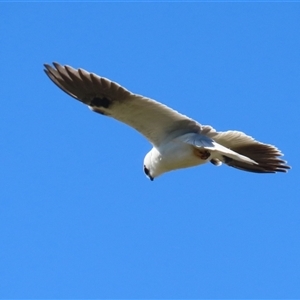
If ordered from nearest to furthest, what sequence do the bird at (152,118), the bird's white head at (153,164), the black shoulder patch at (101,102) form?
the bird at (152,118)
the black shoulder patch at (101,102)
the bird's white head at (153,164)

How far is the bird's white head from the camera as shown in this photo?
13203 millimetres

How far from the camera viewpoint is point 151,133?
42.9 feet

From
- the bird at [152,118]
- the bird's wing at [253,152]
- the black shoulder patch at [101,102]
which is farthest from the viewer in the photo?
the bird's wing at [253,152]

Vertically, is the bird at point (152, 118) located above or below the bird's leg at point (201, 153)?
above

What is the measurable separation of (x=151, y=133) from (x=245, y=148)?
169cm

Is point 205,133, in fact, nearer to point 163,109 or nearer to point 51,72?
point 163,109

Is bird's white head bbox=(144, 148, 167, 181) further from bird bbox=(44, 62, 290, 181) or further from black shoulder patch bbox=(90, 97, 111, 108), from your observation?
black shoulder patch bbox=(90, 97, 111, 108)

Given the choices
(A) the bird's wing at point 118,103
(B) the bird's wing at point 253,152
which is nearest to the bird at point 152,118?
(A) the bird's wing at point 118,103

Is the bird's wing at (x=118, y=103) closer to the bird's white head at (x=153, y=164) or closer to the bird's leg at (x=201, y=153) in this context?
the bird's leg at (x=201, y=153)

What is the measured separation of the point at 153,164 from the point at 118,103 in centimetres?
124

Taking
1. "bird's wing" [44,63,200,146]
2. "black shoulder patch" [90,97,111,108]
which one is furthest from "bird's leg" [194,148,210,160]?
"black shoulder patch" [90,97,111,108]

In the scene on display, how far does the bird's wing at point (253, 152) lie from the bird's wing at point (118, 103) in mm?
944

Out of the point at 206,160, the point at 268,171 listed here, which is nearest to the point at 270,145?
the point at 268,171

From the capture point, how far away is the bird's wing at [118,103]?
40.9ft
